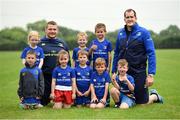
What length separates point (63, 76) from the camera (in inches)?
393

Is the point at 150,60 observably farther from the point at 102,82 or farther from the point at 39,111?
the point at 39,111

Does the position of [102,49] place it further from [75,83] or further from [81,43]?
[75,83]

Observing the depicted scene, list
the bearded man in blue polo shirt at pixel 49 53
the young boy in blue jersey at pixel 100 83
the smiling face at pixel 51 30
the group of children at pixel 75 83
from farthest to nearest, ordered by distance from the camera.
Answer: the bearded man in blue polo shirt at pixel 49 53
the smiling face at pixel 51 30
the young boy in blue jersey at pixel 100 83
the group of children at pixel 75 83

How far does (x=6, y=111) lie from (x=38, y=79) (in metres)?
1.10

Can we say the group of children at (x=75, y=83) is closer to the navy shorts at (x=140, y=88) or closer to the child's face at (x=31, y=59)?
the child's face at (x=31, y=59)

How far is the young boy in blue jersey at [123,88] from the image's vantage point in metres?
9.77

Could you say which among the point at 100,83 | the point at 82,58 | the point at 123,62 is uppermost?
the point at 82,58

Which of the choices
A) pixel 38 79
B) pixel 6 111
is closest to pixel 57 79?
pixel 38 79

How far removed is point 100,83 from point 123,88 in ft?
1.75

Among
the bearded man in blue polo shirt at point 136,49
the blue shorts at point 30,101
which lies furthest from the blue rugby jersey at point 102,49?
the blue shorts at point 30,101

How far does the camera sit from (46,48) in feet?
34.8

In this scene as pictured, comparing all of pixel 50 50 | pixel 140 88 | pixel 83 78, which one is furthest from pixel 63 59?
pixel 140 88

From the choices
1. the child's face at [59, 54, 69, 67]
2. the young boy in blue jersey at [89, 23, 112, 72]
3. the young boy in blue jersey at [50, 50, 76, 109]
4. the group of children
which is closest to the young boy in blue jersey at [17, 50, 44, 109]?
the group of children

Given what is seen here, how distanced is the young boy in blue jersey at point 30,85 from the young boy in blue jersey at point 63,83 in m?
0.32
